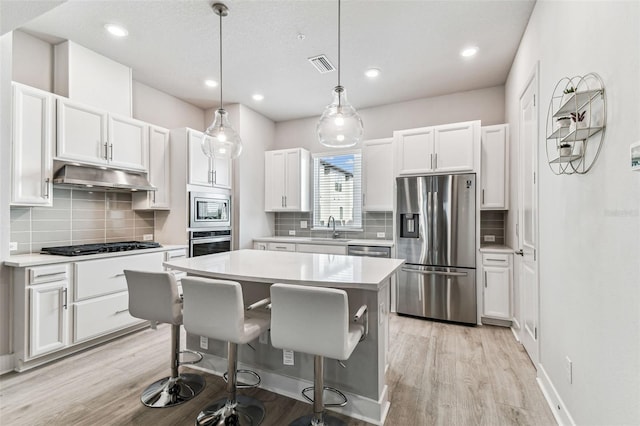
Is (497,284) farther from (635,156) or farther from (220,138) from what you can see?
(220,138)

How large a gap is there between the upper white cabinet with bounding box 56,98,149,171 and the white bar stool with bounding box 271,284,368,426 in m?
2.75

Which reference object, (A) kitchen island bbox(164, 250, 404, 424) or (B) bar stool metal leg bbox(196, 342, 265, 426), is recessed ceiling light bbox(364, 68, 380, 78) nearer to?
(A) kitchen island bbox(164, 250, 404, 424)

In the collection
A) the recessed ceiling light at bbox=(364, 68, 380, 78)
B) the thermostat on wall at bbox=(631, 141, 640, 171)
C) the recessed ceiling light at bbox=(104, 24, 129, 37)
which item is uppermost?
the recessed ceiling light at bbox=(104, 24, 129, 37)

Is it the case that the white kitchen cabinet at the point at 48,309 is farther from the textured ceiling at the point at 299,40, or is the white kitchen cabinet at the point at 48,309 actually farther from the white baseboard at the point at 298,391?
the textured ceiling at the point at 299,40

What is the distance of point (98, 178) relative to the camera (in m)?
3.05

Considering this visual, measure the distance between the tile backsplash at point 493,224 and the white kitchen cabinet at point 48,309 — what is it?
4.63 meters

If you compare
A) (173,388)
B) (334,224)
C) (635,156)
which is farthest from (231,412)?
(334,224)

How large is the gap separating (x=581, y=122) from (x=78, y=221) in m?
4.40

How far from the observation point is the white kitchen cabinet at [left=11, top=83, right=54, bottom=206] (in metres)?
2.53

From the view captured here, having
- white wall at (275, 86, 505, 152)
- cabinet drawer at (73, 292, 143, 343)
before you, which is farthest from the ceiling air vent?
cabinet drawer at (73, 292, 143, 343)

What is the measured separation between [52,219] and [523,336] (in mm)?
4841

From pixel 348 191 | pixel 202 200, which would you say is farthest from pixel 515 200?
pixel 202 200

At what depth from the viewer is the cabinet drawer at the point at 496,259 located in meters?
3.36

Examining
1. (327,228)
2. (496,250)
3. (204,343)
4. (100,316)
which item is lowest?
(204,343)
